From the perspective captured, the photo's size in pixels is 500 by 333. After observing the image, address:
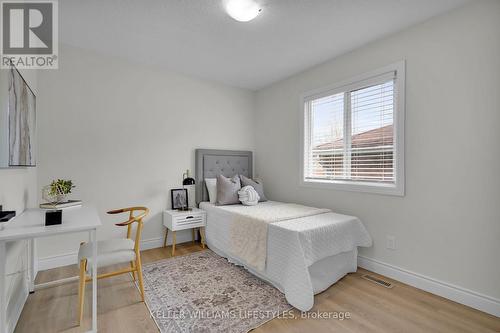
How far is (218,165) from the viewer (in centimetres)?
393

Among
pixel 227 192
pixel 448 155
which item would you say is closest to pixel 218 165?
Result: pixel 227 192

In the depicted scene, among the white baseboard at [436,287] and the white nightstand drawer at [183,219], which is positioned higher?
the white nightstand drawer at [183,219]

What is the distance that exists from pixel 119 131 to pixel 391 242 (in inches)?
133

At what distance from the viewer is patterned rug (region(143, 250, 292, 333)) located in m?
1.80

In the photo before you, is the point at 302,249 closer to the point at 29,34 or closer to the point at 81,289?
the point at 81,289

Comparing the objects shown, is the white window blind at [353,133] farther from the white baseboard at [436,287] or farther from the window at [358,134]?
the white baseboard at [436,287]

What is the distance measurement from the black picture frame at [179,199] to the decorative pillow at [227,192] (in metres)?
0.47

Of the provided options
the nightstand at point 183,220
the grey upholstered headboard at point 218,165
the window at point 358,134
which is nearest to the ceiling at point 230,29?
the window at point 358,134

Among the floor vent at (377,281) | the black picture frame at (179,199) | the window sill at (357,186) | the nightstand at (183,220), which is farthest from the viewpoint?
the black picture frame at (179,199)

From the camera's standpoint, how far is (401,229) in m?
2.46

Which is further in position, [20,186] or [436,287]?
[436,287]

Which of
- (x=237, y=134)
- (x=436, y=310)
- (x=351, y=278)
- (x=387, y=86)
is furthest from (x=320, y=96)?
(x=436, y=310)

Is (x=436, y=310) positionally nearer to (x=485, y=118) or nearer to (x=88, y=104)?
(x=485, y=118)

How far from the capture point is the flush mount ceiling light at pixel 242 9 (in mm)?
1993
